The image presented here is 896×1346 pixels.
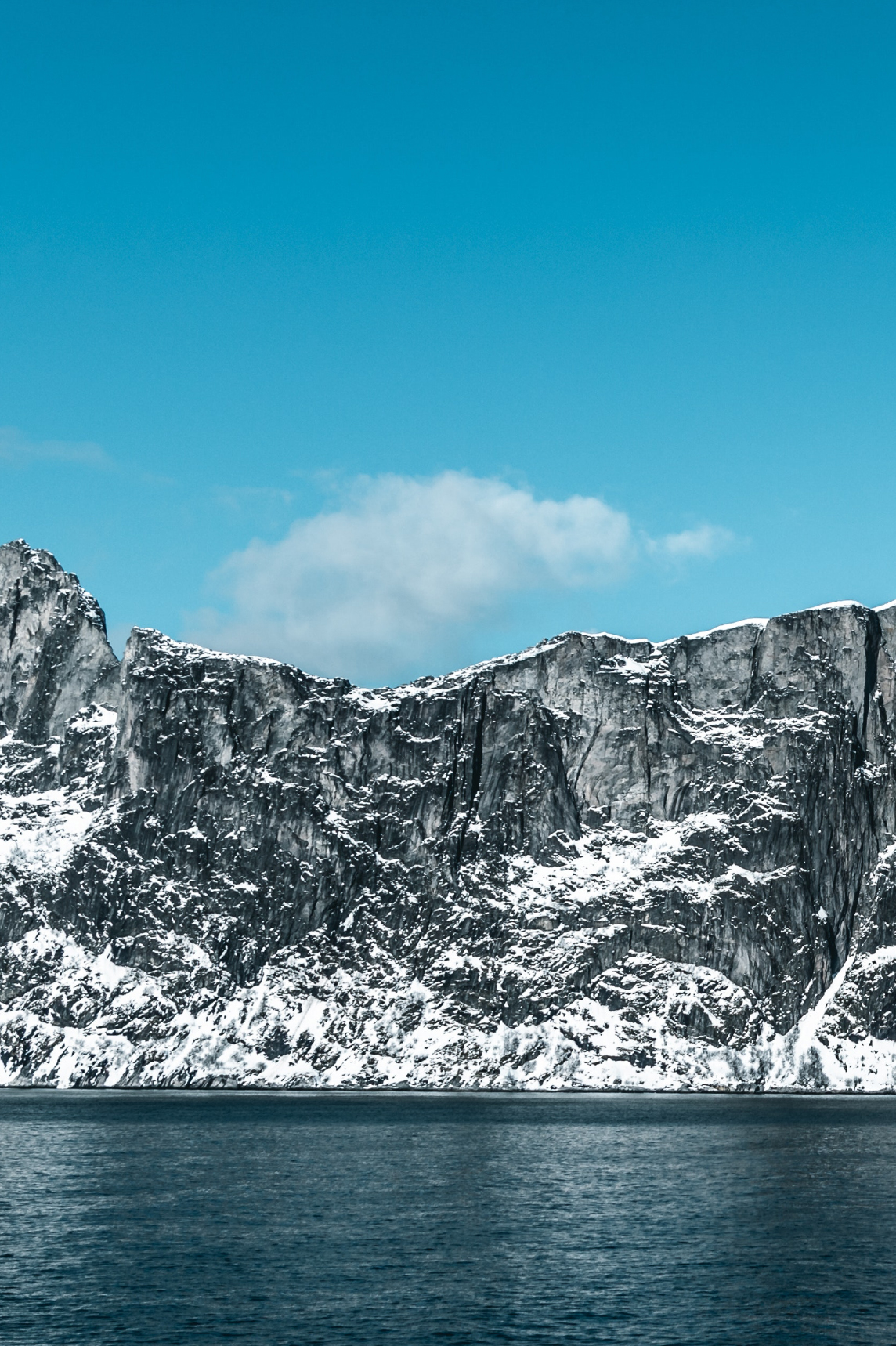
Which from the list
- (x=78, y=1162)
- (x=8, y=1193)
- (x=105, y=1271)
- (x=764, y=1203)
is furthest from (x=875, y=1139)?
(x=105, y=1271)

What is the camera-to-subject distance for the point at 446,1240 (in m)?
81.9

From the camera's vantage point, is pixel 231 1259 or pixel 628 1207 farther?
pixel 628 1207

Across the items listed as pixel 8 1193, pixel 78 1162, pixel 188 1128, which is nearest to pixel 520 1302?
pixel 8 1193

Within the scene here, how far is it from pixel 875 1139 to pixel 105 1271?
307 ft

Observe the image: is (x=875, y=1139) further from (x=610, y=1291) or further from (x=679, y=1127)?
(x=610, y=1291)

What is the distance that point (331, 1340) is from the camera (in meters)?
58.4

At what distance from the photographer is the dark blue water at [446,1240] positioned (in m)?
61.7

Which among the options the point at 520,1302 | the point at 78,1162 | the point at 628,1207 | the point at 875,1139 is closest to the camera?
the point at 520,1302

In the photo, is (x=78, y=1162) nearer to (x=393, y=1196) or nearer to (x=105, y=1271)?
(x=393, y=1196)

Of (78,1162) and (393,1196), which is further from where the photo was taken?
(78,1162)

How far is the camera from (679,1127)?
161000mm

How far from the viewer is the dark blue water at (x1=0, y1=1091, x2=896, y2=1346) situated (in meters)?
61.7

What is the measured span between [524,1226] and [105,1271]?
25.4 meters

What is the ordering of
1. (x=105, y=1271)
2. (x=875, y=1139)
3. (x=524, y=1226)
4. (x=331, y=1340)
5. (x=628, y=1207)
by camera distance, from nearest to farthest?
(x=331, y=1340), (x=105, y=1271), (x=524, y=1226), (x=628, y=1207), (x=875, y=1139)
